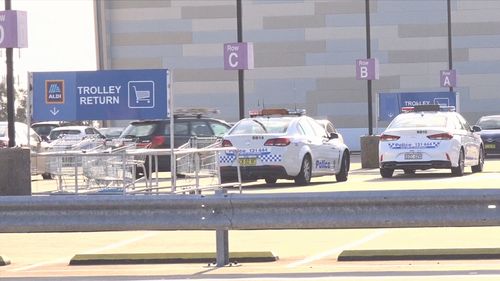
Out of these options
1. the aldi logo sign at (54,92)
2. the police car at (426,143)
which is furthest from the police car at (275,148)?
the aldi logo sign at (54,92)

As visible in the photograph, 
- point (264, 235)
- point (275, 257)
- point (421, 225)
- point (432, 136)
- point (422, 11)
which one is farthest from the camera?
point (422, 11)

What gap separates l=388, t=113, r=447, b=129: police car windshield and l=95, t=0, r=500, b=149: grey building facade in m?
35.6

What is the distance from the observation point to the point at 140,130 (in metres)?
28.2

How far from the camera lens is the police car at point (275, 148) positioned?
22.3 metres

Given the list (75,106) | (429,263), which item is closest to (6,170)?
(75,106)

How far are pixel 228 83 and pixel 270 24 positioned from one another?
3955 mm

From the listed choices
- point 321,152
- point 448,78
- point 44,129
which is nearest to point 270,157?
point 321,152

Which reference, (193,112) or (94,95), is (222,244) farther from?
(193,112)

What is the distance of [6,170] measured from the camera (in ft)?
64.2

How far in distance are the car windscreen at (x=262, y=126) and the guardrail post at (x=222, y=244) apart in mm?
11922

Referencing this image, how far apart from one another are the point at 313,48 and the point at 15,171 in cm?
4547

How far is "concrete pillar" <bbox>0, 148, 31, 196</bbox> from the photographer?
1948 centimetres

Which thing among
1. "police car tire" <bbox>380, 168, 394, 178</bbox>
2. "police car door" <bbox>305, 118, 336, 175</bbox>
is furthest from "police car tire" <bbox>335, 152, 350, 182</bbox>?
"police car tire" <bbox>380, 168, 394, 178</bbox>

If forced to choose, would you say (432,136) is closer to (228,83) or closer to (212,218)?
(212,218)
